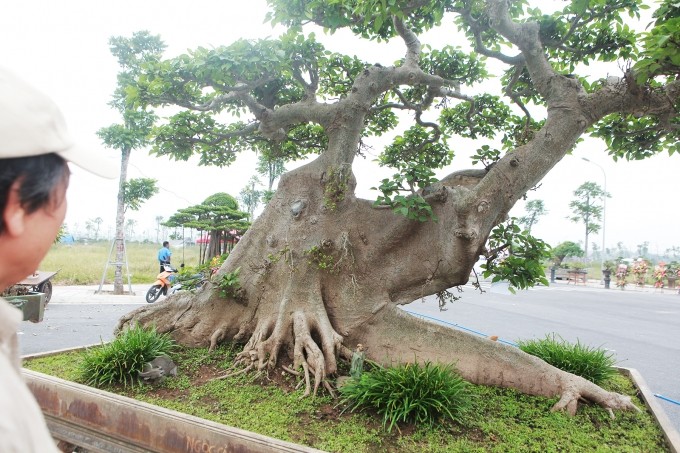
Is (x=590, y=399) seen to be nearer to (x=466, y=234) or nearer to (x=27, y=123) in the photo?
(x=466, y=234)

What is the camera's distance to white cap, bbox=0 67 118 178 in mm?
591

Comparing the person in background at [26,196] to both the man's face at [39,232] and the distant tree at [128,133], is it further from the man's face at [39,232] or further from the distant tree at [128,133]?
the distant tree at [128,133]

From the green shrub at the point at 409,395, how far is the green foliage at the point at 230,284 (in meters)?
1.62

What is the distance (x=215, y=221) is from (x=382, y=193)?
900 centimetres

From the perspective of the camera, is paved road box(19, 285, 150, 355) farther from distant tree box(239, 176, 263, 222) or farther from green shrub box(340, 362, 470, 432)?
distant tree box(239, 176, 263, 222)

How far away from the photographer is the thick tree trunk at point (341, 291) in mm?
3809

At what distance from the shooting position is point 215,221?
475 inches

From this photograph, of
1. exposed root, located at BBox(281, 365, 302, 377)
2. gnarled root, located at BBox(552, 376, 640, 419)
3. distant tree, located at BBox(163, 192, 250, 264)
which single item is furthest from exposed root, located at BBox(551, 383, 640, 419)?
distant tree, located at BBox(163, 192, 250, 264)

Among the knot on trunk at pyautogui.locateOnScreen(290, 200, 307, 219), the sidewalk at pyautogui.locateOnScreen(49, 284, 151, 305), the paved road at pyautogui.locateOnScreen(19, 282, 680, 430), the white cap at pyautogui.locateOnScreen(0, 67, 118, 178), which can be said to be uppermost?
the knot on trunk at pyautogui.locateOnScreen(290, 200, 307, 219)

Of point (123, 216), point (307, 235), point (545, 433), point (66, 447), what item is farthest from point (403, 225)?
point (123, 216)

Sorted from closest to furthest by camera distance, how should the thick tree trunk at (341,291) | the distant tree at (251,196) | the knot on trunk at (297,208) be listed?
the thick tree trunk at (341,291), the knot on trunk at (297,208), the distant tree at (251,196)

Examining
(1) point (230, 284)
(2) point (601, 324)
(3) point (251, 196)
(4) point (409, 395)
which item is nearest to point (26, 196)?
(4) point (409, 395)

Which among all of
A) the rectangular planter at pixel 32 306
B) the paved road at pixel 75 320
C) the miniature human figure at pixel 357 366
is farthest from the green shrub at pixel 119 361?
the rectangular planter at pixel 32 306

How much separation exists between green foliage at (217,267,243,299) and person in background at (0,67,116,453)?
366 cm
